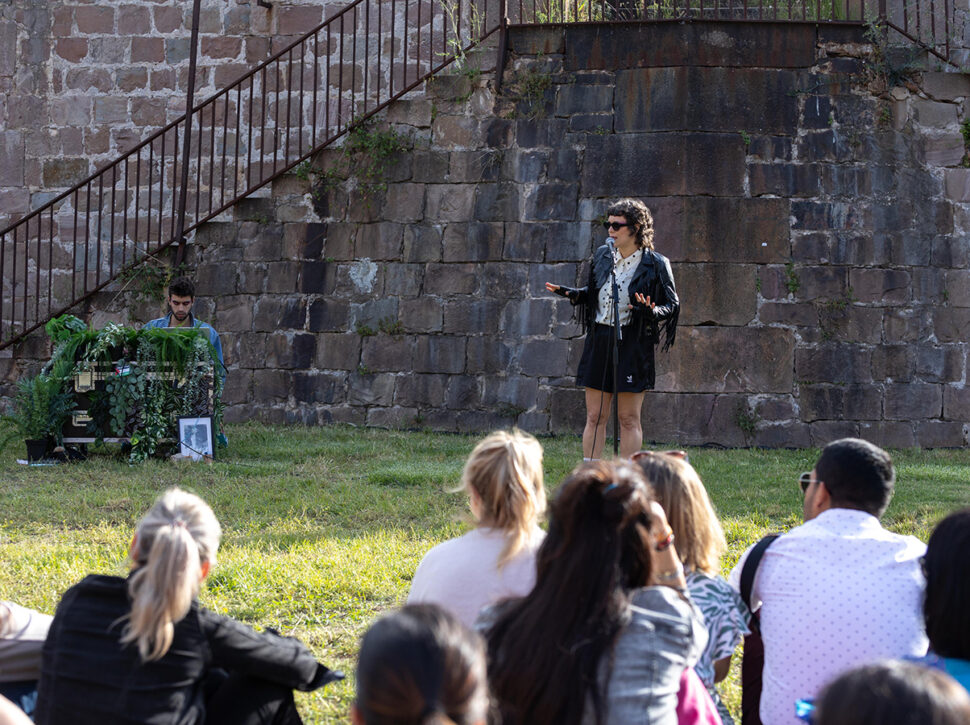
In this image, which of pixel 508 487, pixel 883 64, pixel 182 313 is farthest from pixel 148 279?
pixel 508 487

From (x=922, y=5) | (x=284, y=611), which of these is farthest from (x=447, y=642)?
(x=922, y=5)

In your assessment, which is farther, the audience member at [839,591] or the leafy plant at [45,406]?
the leafy plant at [45,406]

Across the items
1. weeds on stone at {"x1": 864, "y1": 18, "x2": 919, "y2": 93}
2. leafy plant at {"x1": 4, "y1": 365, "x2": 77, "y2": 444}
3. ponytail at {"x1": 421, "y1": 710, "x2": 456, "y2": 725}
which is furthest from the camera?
weeds on stone at {"x1": 864, "y1": 18, "x2": 919, "y2": 93}

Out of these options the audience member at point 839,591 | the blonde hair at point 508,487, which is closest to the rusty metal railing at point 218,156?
the blonde hair at point 508,487

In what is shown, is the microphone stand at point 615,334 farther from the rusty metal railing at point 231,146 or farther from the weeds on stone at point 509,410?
the rusty metal railing at point 231,146

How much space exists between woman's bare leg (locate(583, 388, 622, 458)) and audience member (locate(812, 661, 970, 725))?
17.0 feet

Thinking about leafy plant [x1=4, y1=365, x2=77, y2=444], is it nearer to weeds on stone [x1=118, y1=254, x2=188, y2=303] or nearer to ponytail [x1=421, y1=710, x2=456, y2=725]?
weeds on stone [x1=118, y1=254, x2=188, y2=303]

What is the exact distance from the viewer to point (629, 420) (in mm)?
6816

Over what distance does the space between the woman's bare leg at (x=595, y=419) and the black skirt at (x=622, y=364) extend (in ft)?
0.20

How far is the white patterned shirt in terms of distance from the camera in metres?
6.74

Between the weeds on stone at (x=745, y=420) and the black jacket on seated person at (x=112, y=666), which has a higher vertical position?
the weeds on stone at (x=745, y=420)

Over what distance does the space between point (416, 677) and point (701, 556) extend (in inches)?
63.1

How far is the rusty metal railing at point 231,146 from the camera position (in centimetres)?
1066

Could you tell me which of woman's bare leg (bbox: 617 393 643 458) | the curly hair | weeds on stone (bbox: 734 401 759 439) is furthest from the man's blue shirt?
Answer: weeds on stone (bbox: 734 401 759 439)
